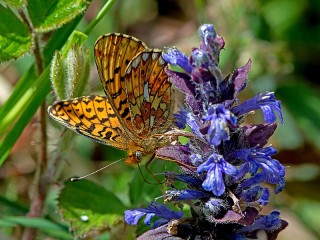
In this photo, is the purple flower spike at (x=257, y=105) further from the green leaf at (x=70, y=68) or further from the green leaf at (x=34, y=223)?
the green leaf at (x=34, y=223)

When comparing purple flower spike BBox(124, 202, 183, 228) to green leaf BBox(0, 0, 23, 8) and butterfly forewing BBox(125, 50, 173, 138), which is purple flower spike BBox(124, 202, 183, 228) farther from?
green leaf BBox(0, 0, 23, 8)

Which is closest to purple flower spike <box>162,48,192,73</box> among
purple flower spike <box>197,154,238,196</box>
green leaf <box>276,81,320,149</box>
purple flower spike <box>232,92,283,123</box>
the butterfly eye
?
purple flower spike <box>232,92,283,123</box>

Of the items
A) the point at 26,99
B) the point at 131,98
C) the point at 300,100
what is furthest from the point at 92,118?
the point at 300,100

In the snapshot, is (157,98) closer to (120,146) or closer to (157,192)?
(120,146)

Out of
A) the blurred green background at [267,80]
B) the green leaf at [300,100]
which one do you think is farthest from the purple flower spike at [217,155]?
the green leaf at [300,100]

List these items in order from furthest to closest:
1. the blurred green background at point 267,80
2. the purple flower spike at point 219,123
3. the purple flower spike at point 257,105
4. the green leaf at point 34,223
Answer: the blurred green background at point 267,80
the green leaf at point 34,223
the purple flower spike at point 257,105
the purple flower spike at point 219,123

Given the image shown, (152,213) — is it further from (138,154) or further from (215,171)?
(215,171)
